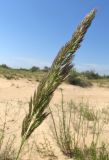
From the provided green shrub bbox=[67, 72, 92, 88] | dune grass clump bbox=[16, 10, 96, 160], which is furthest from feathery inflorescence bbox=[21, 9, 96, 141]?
green shrub bbox=[67, 72, 92, 88]

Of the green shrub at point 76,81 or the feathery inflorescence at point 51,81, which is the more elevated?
the feathery inflorescence at point 51,81

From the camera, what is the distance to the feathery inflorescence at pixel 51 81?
47.9 inches

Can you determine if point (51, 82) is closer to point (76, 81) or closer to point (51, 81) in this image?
point (51, 81)

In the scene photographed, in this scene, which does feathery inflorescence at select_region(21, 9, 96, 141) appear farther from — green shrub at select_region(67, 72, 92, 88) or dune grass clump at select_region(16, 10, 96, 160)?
green shrub at select_region(67, 72, 92, 88)

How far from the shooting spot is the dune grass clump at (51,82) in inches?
47.9

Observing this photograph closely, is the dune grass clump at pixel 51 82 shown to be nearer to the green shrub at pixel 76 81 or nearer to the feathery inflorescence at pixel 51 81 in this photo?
the feathery inflorescence at pixel 51 81

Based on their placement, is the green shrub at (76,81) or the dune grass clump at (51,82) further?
the green shrub at (76,81)

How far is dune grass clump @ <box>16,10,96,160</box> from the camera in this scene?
122 cm

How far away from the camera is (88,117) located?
564 cm

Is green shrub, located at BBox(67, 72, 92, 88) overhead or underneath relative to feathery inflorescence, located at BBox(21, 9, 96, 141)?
underneath

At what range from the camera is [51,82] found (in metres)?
1.24

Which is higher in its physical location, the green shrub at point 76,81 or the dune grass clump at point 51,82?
the dune grass clump at point 51,82

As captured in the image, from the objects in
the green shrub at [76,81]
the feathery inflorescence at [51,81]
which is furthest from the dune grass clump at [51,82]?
the green shrub at [76,81]

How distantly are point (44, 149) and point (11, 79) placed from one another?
9479 mm
